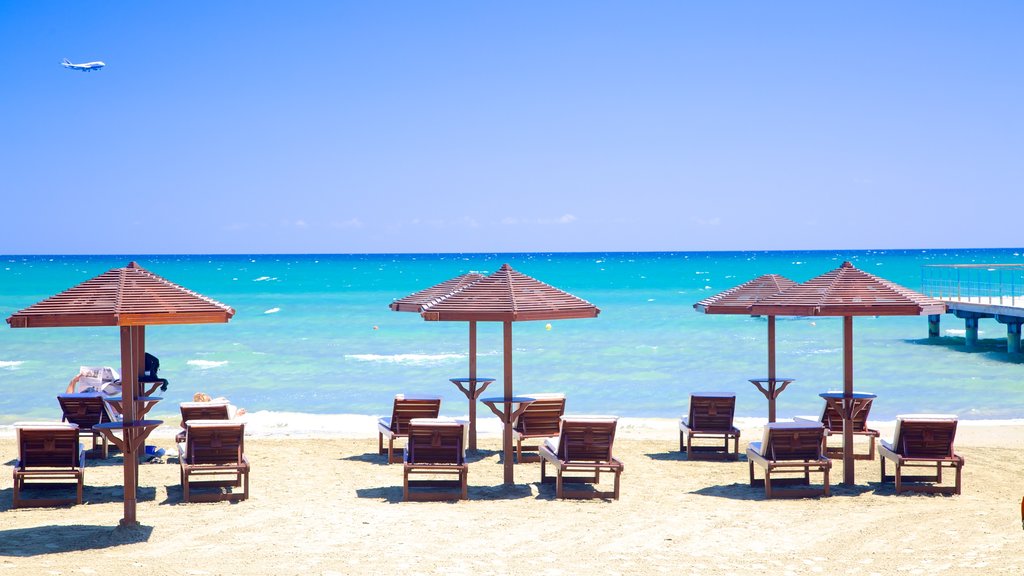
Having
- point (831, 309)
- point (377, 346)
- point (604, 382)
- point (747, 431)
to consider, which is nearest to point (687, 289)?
point (377, 346)

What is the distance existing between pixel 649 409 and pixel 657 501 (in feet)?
30.6

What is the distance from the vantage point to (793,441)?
9.57 metres

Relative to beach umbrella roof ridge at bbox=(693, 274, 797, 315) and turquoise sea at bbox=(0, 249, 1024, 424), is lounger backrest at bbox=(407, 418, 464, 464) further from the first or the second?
turquoise sea at bbox=(0, 249, 1024, 424)

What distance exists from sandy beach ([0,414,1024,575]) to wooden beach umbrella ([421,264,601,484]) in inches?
45.5

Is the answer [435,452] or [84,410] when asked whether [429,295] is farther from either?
[84,410]

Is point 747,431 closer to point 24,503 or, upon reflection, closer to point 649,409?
point 649,409

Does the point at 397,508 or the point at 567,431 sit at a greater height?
the point at 567,431

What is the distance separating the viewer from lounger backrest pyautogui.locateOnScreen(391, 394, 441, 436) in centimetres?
1139

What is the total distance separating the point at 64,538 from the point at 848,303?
6.99m

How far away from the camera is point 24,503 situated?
29.6 feet

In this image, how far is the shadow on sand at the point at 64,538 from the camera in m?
7.47

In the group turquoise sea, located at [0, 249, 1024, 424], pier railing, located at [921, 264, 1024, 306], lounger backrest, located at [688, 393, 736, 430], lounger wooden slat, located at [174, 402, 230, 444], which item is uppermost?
pier railing, located at [921, 264, 1024, 306]

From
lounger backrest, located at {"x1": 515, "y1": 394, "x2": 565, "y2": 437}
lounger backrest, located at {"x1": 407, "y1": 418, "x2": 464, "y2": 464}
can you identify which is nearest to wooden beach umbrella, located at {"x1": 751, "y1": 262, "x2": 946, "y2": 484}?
lounger backrest, located at {"x1": 515, "y1": 394, "x2": 565, "y2": 437}

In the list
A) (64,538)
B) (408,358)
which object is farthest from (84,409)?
(408,358)
